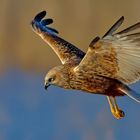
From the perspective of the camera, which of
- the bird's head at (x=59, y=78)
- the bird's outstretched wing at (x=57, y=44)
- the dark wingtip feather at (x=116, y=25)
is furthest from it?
the bird's outstretched wing at (x=57, y=44)

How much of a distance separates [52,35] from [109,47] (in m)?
1.63

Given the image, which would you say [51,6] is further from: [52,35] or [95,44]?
[95,44]

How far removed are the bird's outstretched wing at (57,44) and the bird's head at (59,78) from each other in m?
0.23

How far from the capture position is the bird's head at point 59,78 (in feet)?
38.2

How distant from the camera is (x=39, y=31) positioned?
12773mm

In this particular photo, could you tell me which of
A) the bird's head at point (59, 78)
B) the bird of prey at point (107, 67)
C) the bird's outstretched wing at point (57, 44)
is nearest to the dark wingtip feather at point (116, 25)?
the bird of prey at point (107, 67)

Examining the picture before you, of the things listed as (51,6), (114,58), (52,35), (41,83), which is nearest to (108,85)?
(114,58)

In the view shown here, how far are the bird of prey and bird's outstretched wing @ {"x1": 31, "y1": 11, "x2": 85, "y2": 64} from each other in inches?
0.4

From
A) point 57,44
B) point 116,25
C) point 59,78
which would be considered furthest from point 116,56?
point 57,44

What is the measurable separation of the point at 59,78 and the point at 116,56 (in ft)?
2.10

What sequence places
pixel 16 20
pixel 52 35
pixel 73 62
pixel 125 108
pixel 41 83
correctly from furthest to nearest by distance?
pixel 16 20
pixel 41 83
pixel 125 108
pixel 52 35
pixel 73 62

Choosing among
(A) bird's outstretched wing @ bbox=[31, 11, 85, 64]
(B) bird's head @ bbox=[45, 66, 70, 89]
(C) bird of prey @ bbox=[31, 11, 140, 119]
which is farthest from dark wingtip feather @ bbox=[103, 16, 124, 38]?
(A) bird's outstretched wing @ bbox=[31, 11, 85, 64]

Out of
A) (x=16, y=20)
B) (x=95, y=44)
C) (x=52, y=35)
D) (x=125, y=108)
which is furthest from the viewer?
(x=16, y=20)

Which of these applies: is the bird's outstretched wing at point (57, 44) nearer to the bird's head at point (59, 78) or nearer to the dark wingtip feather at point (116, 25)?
the bird's head at point (59, 78)
